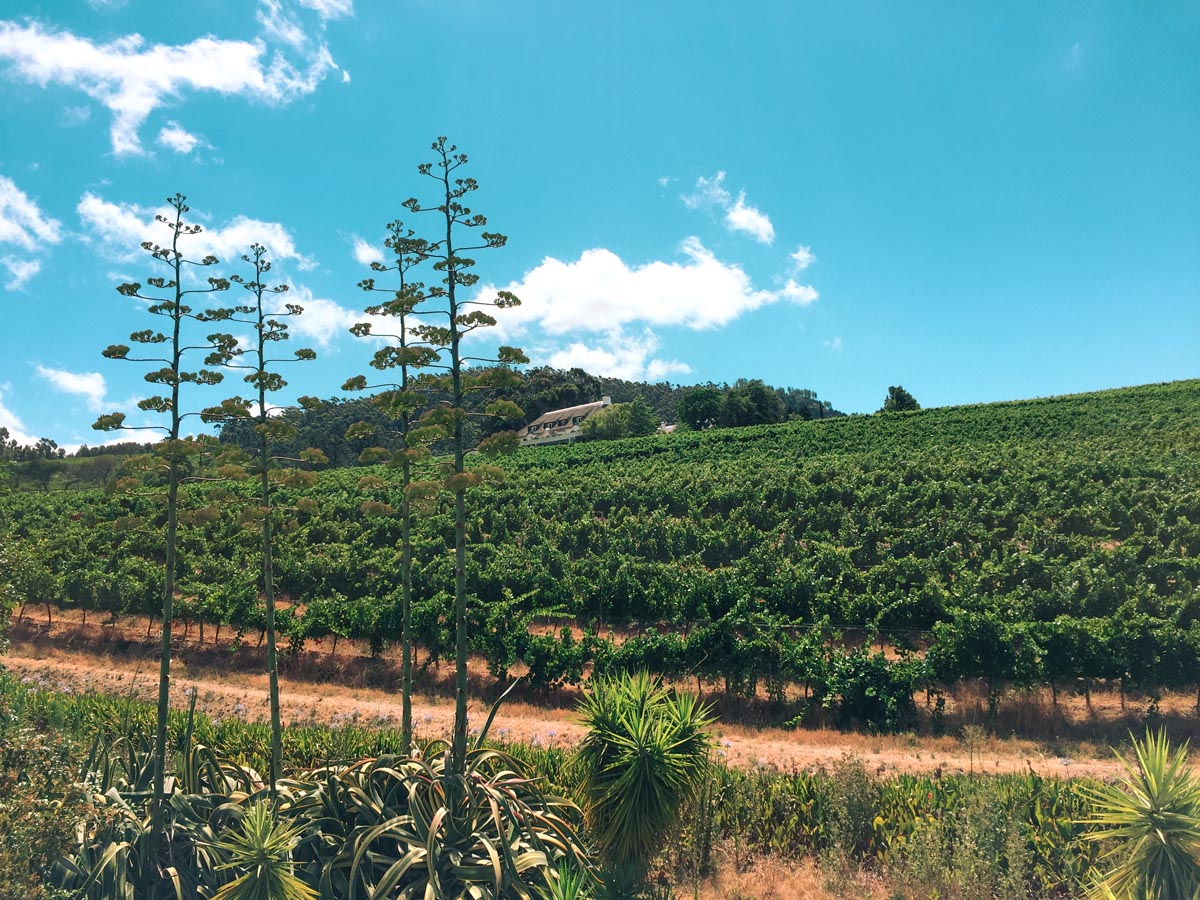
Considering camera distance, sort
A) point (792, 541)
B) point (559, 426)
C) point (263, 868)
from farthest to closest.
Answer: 1. point (559, 426)
2. point (792, 541)
3. point (263, 868)

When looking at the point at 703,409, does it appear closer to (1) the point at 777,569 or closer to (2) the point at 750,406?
(2) the point at 750,406

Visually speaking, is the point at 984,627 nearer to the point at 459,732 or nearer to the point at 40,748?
the point at 459,732

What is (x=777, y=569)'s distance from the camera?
78.7ft

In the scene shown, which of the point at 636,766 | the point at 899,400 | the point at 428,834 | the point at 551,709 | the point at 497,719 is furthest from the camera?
the point at 899,400

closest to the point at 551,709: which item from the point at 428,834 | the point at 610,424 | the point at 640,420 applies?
the point at 428,834

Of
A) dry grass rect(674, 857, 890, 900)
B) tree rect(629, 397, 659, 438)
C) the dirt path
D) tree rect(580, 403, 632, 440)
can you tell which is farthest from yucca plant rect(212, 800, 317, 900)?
tree rect(629, 397, 659, 438)

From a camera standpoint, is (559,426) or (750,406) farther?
(559,426)

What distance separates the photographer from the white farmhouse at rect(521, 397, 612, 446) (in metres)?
81.8

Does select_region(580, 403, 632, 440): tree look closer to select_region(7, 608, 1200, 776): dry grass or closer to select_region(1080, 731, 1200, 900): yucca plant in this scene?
select_region(7, 608, 1200, 776): dry grass

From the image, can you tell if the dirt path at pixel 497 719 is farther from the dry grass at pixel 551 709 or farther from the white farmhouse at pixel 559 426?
the white farmhouse at pixel 559 426

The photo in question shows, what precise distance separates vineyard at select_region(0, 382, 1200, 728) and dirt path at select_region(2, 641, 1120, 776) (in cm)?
118

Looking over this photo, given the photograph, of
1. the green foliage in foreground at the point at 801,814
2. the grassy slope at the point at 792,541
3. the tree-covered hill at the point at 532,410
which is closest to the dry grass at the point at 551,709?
the grassy slope at the point at 792,541

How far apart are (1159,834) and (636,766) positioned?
4.63 m

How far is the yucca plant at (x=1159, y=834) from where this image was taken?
5.46m
